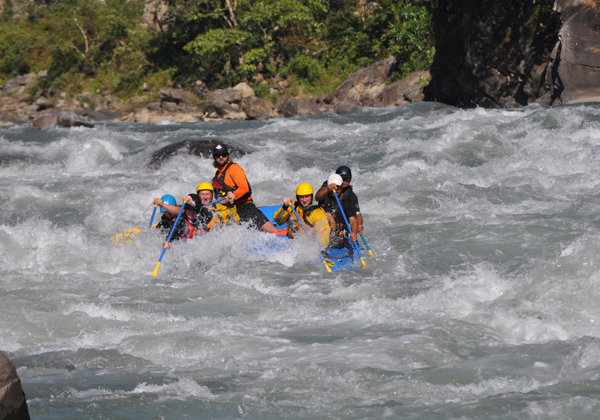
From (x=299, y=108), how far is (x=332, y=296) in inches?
629

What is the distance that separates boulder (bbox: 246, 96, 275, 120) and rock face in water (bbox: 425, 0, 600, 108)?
587 centimetres

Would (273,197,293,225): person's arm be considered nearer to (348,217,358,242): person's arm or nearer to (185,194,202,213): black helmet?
(348,217,358,242): person's arm

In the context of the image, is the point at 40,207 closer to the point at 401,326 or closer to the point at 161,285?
the point at 161,285

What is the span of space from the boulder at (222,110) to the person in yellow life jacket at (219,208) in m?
14.9

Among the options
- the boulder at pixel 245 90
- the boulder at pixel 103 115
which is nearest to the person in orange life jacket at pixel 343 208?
the boulder at pixel 245 90

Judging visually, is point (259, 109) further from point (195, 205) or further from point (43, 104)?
point (195, 205)

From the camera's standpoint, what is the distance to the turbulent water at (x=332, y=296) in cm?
384

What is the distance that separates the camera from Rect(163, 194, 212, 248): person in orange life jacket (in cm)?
716

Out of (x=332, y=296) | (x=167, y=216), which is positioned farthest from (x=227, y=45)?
(x=332, y=296)

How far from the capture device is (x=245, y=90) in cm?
2469

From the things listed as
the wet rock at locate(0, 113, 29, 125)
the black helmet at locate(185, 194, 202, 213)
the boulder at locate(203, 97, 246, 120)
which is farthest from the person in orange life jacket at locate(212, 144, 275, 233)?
the wet rock at locate(0, 113, 29, 125)

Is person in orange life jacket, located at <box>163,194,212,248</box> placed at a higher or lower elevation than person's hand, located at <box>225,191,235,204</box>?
lower

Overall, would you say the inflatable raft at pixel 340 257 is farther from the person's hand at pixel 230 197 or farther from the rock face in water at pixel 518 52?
the rock face in water at pixel 518 52

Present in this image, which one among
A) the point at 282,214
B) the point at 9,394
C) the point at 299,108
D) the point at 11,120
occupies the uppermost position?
the point at 11,120
